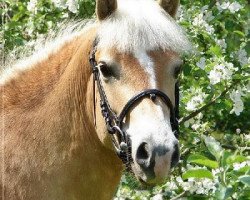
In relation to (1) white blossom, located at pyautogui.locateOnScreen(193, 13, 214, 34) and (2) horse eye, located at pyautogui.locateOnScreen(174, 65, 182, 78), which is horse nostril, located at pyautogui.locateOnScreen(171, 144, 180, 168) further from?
(1) white blossom, located at pyautogui.locateOnScreen(193, 13, 214, 34)

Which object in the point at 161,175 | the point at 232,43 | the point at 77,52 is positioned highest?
the point at 77,52

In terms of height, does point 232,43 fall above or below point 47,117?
below

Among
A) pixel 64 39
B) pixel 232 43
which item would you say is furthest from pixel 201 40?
pixel 64 39

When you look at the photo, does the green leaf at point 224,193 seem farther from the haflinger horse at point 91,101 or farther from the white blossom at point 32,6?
the white blossom at point 32,6

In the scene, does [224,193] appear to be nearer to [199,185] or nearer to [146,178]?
[146,178]

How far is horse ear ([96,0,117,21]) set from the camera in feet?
12.6

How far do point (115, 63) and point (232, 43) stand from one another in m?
2.04

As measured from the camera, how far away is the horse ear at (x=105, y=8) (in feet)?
12.6

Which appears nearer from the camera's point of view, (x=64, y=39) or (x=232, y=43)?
(x=64, y=39)

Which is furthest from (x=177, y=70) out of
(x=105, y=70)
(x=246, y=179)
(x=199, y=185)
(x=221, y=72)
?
(x=221, y=72)

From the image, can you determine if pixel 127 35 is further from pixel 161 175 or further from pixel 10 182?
pixel 10 182

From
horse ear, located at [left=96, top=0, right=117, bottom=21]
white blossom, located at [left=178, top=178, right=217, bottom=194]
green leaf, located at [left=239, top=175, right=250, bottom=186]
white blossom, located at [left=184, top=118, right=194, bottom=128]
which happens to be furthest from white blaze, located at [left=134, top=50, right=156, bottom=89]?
white blossom, located at [left=184, top=118, right=194, bottom=128]

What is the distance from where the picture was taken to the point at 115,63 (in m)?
3.70

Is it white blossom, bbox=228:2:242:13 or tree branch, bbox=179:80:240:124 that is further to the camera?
white blossom, bbox=228:2:242:13
